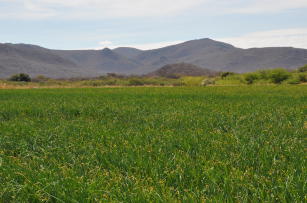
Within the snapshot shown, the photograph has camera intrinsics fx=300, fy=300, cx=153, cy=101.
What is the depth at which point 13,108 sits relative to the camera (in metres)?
11.8

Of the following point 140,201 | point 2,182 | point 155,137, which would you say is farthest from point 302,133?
point 2,182

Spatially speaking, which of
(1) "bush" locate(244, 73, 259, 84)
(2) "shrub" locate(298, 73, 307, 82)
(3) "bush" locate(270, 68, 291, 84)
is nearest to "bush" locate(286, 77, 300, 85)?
(2) "shrub" locate(298, 73, 307, 82)

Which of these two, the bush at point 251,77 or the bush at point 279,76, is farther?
the bush at point 251,77

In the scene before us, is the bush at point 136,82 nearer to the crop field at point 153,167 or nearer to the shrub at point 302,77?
the shrub at point 302,77

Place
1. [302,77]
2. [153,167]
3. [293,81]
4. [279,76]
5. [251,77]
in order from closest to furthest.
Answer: [153,167]
[293,81]
[302,77]
[279,76]
[251,77]

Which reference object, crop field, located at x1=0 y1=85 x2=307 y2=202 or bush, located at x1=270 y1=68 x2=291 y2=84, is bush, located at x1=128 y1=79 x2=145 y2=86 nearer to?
bush, located at x1=270 y1=68 x2=291 y2=84

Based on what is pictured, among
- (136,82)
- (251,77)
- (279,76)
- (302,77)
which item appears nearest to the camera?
(302,77)

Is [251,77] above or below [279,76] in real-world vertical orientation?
below

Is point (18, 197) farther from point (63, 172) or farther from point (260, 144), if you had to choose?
point (260, 144)

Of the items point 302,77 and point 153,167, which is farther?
point 302,77

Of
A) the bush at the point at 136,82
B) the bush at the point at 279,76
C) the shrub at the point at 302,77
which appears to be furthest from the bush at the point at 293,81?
the bush at the point at 136,82

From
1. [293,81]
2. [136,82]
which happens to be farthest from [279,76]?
[136,82]

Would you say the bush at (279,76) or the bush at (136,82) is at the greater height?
the bush at (279,76)

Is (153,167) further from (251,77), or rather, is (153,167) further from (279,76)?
(251,77)
